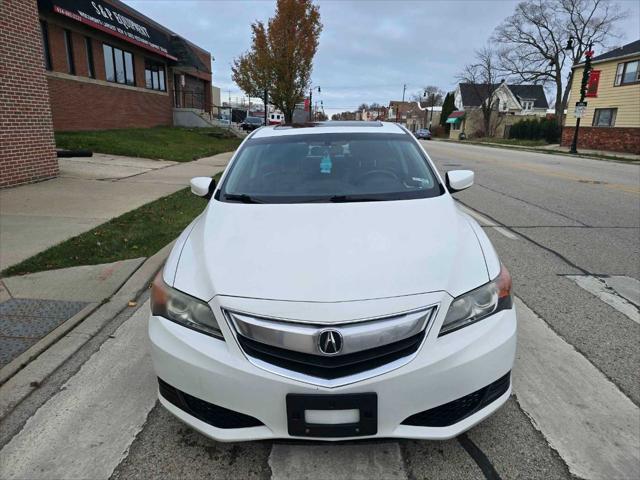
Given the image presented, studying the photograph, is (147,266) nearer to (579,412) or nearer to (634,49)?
(579,412)

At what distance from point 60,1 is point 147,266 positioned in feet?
56.0

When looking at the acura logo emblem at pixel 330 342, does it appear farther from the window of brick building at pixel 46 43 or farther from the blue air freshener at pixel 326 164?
the window of brick building at pixel 46 43

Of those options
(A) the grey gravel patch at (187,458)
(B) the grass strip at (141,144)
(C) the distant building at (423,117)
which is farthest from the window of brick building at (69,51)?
(C) the distant building at (423,117)

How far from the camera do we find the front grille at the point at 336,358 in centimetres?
197

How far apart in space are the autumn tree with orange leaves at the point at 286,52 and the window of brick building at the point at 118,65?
647 cm

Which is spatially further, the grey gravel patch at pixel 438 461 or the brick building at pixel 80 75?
the brick building at pixel 80 75

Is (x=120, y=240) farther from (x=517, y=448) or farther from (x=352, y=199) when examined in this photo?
(x=517, y=448)

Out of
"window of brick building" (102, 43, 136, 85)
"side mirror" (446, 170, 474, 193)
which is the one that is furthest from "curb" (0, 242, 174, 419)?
"window of brick building" (102, 43, 136, 85)

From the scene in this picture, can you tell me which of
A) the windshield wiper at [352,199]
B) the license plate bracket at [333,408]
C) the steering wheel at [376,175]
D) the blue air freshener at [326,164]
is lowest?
the license plate bracket at [333,408]

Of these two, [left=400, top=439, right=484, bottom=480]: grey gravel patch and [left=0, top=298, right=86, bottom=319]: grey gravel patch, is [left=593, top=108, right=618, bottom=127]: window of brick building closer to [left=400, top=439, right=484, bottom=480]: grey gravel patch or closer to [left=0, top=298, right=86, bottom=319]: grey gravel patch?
[left=400, top=439, right=484, bottom=480]: grey gravel patch

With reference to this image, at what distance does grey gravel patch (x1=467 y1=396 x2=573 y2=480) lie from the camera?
2.20 m

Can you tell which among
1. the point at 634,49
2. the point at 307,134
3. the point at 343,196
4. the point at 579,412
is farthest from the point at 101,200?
the point at 634,49

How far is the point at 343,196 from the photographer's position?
316 cm

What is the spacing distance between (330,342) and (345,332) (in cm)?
8
